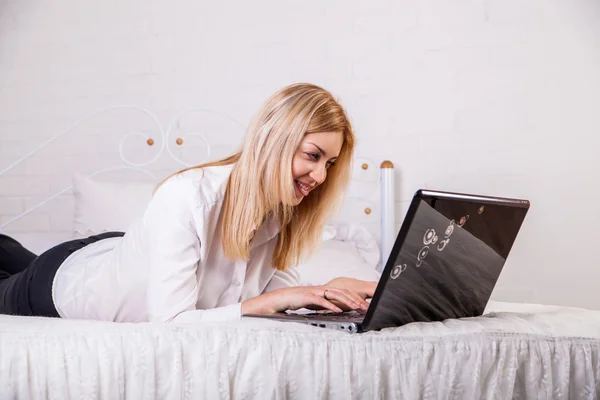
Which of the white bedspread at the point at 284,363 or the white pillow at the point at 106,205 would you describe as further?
the white pillow at the point at 106,205

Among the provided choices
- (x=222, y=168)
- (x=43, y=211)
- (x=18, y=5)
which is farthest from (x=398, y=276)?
(x=18, y=5)

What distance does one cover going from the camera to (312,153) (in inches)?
59.2

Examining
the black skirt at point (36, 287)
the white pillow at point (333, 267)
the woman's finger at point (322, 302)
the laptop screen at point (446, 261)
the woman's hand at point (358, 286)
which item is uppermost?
the laptop screen at point (446, 261)

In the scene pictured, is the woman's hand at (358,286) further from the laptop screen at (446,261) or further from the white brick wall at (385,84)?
the white brick wall at (385,84)

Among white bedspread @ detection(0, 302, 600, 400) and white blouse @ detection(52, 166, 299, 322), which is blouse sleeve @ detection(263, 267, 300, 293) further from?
white bedspread @ detection(0, 302, 600, 400)

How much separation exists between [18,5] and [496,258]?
2.50 meters

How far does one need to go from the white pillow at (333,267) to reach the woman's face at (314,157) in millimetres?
706

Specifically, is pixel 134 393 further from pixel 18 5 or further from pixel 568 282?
pixel 18 5

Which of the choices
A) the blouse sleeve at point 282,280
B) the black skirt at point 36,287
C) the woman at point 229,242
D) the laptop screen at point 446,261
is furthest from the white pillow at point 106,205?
the laptop screen at point 446,261

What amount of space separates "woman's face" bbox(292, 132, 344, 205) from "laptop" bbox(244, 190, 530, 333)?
333 mm

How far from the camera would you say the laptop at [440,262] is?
1.04 m

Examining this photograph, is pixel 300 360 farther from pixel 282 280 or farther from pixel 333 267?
pixel 333 267

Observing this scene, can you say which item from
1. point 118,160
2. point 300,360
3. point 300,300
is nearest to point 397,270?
point 300,360

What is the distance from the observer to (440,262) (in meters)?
1.14
